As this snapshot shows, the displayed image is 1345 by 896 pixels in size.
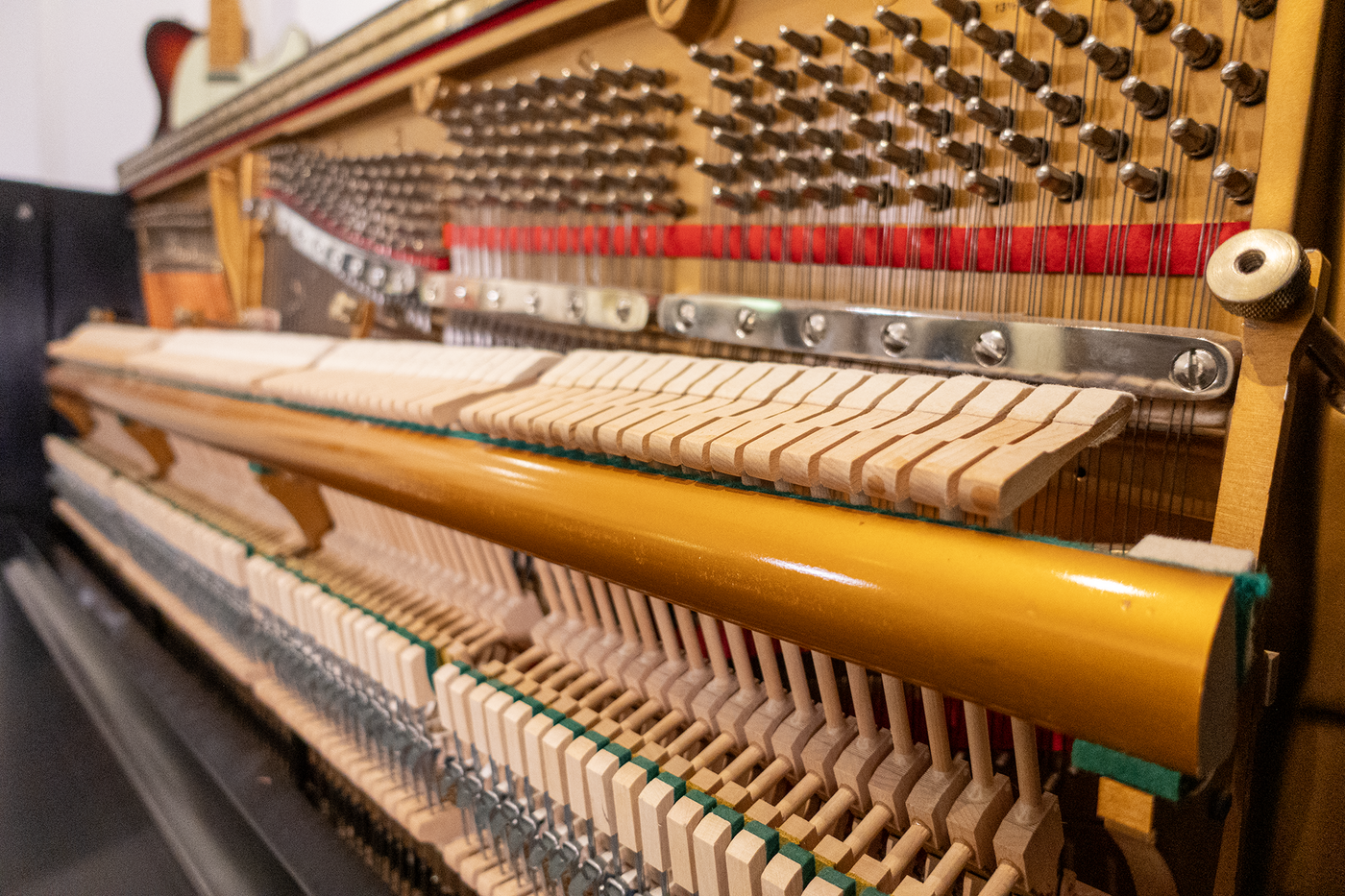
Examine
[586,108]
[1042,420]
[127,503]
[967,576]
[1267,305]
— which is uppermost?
[586,108]

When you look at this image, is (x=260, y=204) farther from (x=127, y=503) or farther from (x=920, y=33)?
(x=920, y=33)

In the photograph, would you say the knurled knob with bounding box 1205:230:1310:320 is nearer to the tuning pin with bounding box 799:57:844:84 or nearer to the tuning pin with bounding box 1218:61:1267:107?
the tuning pin with bounding box 1218:61:1267:107

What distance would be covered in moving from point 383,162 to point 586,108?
34.9 inches

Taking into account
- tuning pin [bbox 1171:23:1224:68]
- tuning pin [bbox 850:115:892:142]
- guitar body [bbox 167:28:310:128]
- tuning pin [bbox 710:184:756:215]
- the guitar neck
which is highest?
the guitar neck

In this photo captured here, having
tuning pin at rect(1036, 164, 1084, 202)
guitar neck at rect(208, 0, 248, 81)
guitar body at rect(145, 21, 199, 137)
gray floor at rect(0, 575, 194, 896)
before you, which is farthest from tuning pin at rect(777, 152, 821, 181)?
guitar body at rect(145, 21, 199, 137)

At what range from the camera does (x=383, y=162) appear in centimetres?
205

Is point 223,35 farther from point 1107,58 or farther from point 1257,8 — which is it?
point 1257,8

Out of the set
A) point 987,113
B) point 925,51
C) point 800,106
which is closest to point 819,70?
point 800,106

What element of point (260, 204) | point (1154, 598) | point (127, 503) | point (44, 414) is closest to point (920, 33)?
point (1154, 598)

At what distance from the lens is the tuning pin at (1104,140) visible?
0.87 m

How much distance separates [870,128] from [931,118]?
0.08 m

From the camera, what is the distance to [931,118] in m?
1.02

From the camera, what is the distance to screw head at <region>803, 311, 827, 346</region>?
1120mm

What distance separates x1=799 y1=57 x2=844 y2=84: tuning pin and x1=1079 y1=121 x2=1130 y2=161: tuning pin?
36cm
